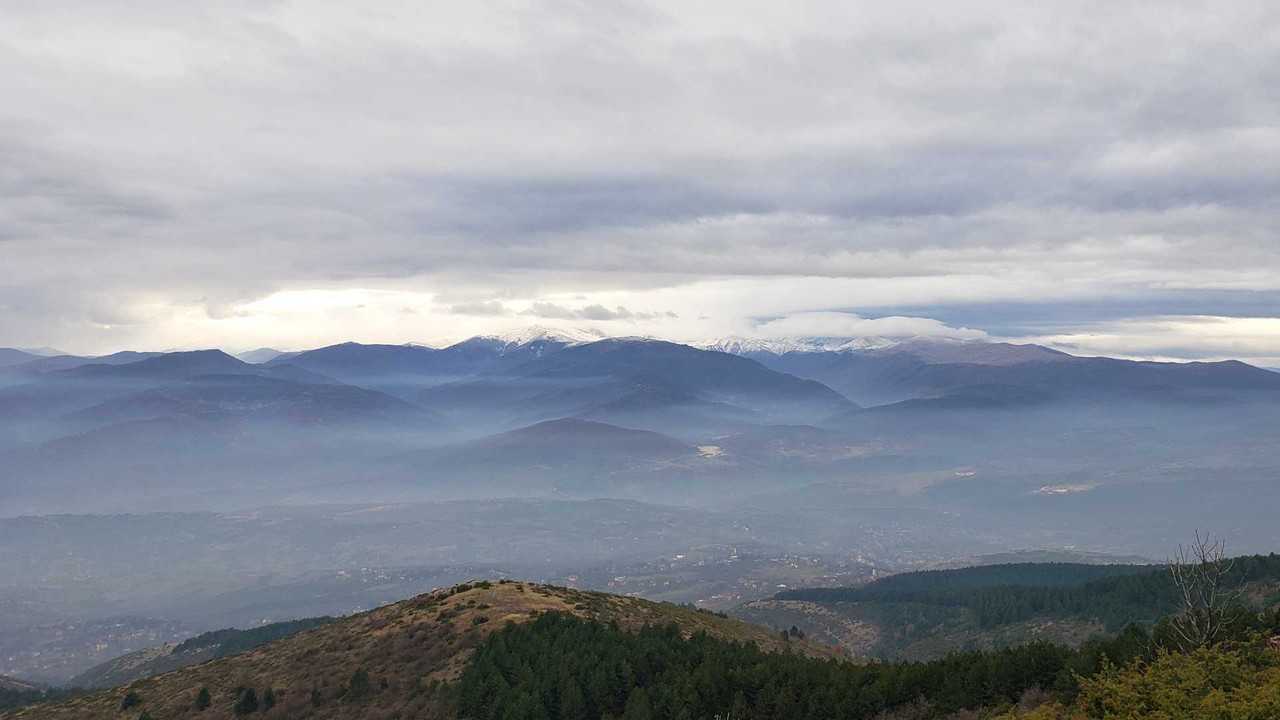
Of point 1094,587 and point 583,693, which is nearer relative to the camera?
point 583,693

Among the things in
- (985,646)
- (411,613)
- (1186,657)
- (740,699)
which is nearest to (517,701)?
(740,699)

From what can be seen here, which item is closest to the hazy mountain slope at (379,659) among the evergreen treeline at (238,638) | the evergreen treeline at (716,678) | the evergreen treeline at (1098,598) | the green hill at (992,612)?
the evergreen treeline at (716,678)

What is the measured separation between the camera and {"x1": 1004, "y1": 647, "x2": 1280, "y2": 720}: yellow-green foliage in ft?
107

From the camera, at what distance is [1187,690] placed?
122 ft

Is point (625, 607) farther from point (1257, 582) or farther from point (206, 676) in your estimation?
point (1257, 582)

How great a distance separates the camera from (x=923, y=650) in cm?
13625

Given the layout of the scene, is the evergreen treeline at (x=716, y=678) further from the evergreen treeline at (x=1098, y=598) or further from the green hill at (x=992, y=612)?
the evergreen treeline at (x=1098, y=598)

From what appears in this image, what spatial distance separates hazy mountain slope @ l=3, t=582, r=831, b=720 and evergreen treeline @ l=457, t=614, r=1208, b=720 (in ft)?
17.0

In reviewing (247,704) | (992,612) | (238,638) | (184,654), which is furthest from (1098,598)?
(184,654)

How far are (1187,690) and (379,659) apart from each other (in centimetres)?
6020

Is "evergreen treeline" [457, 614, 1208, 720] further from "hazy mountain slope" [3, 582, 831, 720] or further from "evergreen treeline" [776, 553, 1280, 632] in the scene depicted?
"evergreen treeline" [776, 553, 1280, 632]

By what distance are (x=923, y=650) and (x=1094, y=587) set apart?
32.7 meters

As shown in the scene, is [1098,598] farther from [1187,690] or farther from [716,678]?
[1187,690]

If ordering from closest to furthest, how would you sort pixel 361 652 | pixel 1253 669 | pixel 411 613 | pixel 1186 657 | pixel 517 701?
pixel 1253 669 → pixel 1186 657 → pixel 517 701 → pixel 361 652 → pixel 411 613
